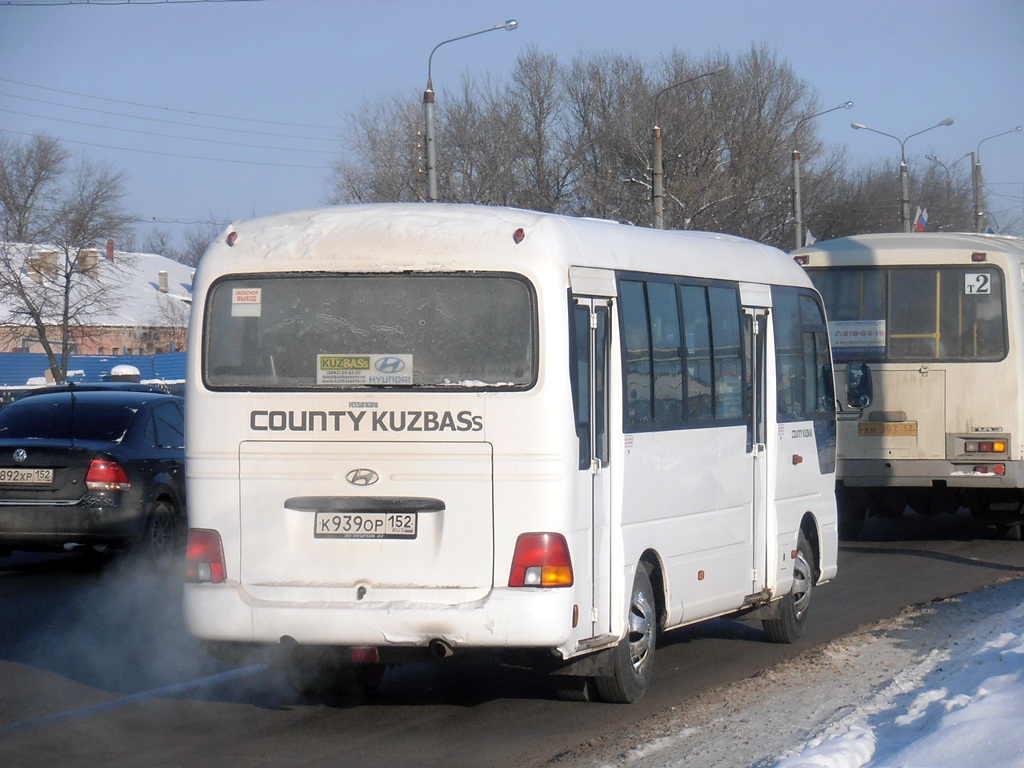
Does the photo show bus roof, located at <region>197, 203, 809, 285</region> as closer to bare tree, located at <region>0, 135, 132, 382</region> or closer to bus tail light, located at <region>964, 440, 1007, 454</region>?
bus tail light, located at <region>964, 440, 1007, 454</region>

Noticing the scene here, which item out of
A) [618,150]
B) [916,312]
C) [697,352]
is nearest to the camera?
[697,352]

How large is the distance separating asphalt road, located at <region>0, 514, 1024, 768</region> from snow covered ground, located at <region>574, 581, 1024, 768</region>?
0.26 m

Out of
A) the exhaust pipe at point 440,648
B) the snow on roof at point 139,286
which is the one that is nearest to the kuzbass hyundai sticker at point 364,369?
the exhaust pipe at point 440,648

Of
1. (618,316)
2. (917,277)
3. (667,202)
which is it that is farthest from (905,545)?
(667,202)

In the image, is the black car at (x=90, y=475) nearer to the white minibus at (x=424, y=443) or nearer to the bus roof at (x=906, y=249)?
the white minibus at (x=424, y=443)

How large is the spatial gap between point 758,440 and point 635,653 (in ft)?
6.91

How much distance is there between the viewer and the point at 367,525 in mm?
6824

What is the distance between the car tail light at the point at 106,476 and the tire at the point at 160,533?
434 millimetres

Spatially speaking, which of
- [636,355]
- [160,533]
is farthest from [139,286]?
[636,355]

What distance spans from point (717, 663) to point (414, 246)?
366cm

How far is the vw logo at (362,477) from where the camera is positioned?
6.84 meters

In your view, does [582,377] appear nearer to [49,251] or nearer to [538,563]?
[538,563]

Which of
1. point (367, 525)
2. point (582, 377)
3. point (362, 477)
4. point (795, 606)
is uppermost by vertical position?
point (582, 377)

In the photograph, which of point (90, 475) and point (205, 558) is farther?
point (90, 475)
